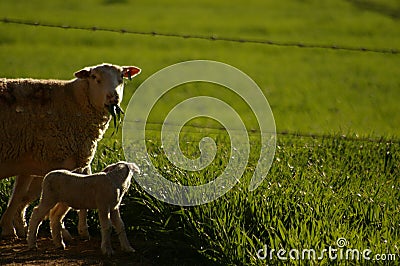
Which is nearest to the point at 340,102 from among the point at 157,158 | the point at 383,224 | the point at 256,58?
the point at 256,58

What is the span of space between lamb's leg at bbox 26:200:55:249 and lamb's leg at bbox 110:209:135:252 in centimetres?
45

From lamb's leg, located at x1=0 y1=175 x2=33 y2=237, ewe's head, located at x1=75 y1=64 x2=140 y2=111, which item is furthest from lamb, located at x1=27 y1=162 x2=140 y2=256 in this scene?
ewe's head, located at x1=75 y1=64 x2=140 y2=111

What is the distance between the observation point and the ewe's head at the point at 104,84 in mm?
7188

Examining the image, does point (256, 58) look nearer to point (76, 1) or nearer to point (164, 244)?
point (76, 1)

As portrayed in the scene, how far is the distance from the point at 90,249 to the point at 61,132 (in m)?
0.98

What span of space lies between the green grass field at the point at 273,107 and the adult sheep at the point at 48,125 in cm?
45

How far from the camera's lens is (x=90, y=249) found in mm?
6859

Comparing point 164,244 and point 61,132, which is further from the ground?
point 61,132

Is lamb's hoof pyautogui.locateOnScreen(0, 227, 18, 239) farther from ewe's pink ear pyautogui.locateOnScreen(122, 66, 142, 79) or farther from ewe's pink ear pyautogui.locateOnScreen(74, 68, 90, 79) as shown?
ewe's pink ear pyautogui.locateOnScreen(122, 66, 142, 79)

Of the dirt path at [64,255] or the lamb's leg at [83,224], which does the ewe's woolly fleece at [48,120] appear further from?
the dirt path at [64,255]

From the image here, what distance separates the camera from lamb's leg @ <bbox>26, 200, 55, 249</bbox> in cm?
652

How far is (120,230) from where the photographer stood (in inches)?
261

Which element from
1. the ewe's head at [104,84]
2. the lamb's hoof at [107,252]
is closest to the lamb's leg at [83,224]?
the lamb's hoof at [107,252]

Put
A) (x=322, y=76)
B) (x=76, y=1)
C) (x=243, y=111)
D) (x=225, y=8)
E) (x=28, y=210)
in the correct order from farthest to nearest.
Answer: (x=225, y=8) < (x=76, y=1) < (x=322, y=76) < (x=243, y=111) < (x=28, y=210)
